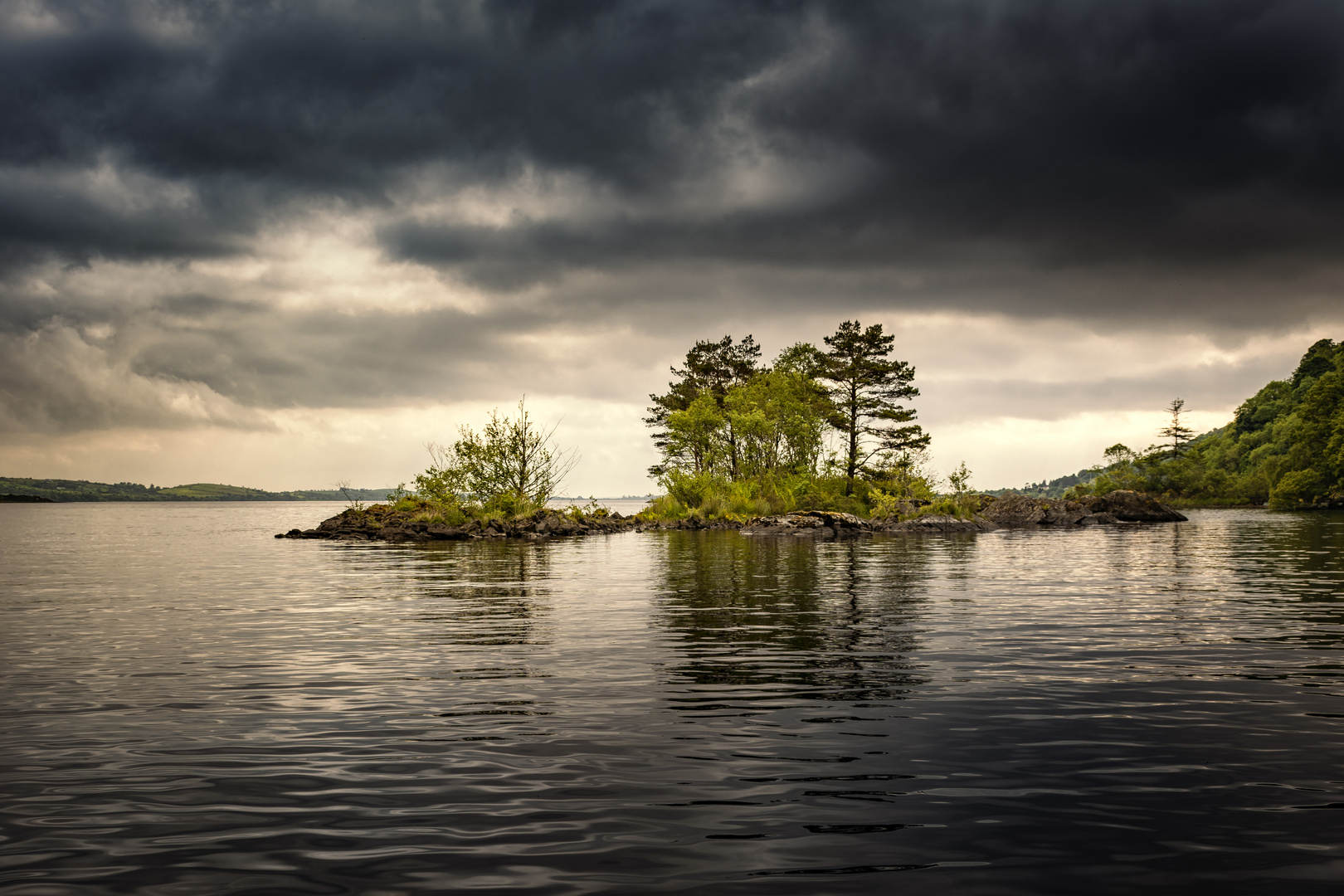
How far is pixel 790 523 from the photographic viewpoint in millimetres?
54906

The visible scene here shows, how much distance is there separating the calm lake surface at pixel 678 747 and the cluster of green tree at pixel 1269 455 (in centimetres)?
10177

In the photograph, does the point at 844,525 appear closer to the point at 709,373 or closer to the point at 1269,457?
the point at 709,373

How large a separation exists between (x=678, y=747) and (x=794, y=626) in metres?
8.04

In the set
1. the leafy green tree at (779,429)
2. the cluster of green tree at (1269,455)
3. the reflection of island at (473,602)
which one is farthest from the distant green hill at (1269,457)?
the reflection of island at (473,602)

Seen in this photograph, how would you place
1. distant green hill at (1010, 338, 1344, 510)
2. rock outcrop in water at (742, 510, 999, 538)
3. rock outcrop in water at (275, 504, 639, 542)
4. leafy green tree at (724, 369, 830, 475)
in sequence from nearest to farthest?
rock outcrop in water at (275, 504, 639, 542) < rock outcrop in water at (742, 510, 999, 538) < leafy green tree at (724, 369, 830, 475) < distant green hill at (1010, 338, 1344, 510)

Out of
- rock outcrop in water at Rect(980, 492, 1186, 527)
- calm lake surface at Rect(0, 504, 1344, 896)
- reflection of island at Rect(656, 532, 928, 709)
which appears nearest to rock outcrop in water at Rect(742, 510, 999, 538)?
rock outcrop in water at Rect(980, 492, 1186, 527)

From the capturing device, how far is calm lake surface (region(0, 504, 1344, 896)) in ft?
16.8

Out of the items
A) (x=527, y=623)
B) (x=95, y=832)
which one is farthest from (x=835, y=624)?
(x=95, y=832)

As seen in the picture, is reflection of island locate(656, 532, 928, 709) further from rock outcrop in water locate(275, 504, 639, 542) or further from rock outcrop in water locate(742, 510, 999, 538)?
rock outcrop in water locate(275, 504, 639, 542)

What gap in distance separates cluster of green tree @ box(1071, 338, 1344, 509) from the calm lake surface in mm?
101770

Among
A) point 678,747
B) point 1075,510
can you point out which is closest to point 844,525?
point 1075,510

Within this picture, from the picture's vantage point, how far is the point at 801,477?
7150 centimetres

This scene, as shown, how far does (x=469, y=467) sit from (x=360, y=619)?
3679cm

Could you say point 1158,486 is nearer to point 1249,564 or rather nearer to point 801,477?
point 801,477
